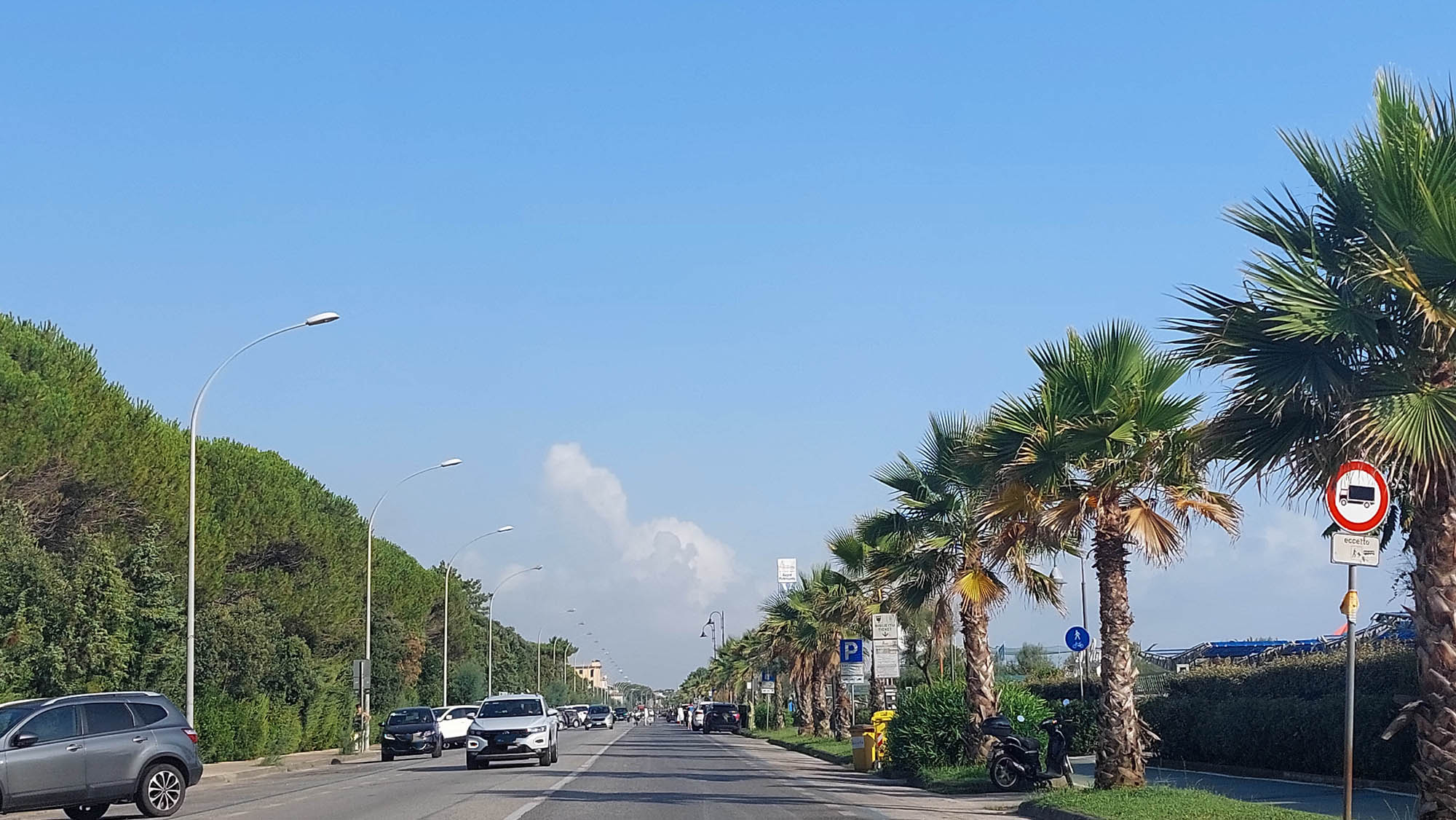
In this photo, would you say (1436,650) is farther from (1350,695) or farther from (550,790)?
(550,790)

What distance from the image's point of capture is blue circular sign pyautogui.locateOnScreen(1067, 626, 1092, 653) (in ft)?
126

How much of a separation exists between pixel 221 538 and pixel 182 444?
13.6 feet

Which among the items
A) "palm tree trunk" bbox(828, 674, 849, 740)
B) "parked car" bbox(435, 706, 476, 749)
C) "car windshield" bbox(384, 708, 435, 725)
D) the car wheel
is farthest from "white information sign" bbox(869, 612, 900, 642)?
"parked car" bbox(435, 706, 476, 749)

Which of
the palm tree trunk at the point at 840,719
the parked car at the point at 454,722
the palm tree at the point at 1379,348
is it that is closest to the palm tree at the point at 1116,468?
the palm tree at the point at 1379,348

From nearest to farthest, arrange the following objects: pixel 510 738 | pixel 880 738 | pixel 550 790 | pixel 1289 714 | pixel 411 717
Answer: pixel 1289 714 < pixel 550 790 < pixel 880 738 < pixel 510 738 < pixel 411 717

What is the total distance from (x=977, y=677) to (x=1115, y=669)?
279 inches

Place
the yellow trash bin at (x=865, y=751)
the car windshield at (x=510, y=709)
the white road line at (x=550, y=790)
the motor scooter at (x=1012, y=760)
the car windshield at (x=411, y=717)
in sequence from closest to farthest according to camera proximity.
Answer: the white road line at (x=550, y=790)
the motor scooter at (x=1012, y=760)
the yellow trash bin at (x=865, y=751)
the car windshield at (x=510, y=709)
the car windshield at (x=411, y=717)

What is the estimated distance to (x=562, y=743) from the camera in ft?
197

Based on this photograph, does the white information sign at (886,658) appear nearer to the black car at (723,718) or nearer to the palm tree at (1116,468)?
the palm tree at (1116,468)

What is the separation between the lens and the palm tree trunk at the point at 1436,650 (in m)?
12.6

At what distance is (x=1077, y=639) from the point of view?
3859 cm

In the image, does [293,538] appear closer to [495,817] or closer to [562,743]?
[562,743]

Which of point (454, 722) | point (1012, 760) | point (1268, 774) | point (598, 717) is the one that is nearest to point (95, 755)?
point (1012, 760)

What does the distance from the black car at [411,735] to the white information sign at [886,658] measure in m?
22.4
